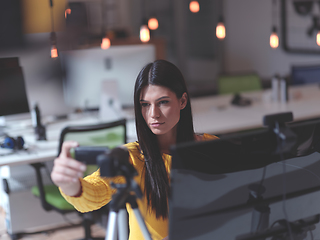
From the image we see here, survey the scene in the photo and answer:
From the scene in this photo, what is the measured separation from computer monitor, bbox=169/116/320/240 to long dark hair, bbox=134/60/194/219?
13.1 inches

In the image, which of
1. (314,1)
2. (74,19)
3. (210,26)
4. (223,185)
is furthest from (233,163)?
(210,26)

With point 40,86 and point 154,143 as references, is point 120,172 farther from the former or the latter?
point 40,86

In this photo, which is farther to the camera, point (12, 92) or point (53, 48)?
point (12, 92)

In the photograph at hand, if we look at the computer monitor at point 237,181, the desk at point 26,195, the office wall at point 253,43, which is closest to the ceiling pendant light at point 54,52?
the desk at point 26,195

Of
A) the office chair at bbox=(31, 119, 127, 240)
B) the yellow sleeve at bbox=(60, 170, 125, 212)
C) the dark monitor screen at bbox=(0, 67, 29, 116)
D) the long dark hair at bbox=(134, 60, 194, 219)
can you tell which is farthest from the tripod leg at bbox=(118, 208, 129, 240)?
the dark monitor screen at bbox=(0, 67, 29, 116)

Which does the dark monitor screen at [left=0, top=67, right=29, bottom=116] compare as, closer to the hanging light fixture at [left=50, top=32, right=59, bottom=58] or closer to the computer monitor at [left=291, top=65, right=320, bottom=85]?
the hanging light fixture at [left=50, top=32, right=59, bottom=58]

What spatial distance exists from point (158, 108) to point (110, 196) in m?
0.31

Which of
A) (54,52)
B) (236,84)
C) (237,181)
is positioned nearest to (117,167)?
(237,181)

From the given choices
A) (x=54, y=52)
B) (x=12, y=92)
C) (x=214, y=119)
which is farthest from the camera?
(x=214, y=119)

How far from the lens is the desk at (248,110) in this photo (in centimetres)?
289

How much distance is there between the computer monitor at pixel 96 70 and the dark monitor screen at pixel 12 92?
361 millimetres

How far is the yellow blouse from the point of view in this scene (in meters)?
1.05

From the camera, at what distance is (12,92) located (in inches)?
111

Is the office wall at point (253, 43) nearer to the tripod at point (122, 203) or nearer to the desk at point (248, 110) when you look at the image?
the desk at point (248, 110)
